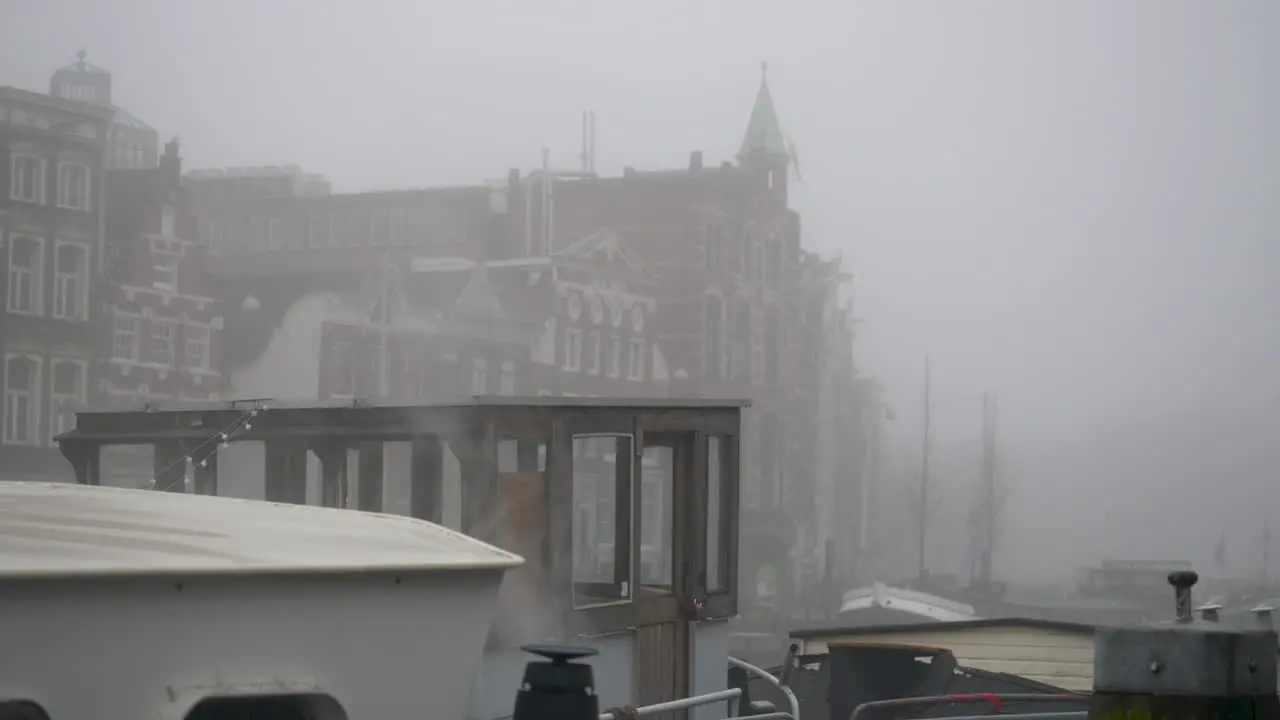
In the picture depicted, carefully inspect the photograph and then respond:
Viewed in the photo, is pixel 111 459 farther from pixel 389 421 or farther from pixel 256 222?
pixel 256 222

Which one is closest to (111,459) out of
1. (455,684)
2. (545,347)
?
(455,684)

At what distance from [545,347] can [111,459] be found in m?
39.3

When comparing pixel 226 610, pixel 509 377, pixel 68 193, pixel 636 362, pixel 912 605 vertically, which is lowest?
pixel 912 605

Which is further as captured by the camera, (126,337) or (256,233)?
(256,233)

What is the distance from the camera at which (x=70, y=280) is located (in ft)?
136

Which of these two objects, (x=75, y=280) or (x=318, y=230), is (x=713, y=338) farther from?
(x=75, y=280)

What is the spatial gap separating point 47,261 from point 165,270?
2665mm

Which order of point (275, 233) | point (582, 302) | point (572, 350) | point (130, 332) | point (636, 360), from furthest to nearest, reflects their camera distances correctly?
point (636, 360) → point (275, 233) → point (582, 302) → point (572, 350) → point (130, 332)

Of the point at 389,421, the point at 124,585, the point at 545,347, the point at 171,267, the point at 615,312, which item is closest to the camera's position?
the point at 124,585

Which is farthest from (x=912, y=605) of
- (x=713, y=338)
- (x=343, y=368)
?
(x=713, y=338)

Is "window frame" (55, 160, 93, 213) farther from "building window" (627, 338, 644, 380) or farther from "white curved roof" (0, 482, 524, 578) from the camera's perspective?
Result: "white curved roof" (0, 482, 524, 578)

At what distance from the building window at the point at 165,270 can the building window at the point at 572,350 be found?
557 inches

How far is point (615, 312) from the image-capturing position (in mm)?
57531

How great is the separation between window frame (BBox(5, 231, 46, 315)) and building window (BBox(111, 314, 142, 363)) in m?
1.76
